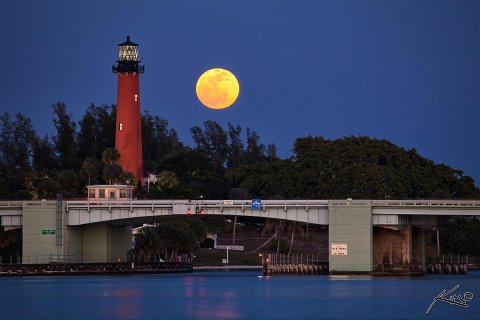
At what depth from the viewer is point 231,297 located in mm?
123938

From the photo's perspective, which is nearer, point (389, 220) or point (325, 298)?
point (325, 298)

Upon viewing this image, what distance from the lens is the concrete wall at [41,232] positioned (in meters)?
153

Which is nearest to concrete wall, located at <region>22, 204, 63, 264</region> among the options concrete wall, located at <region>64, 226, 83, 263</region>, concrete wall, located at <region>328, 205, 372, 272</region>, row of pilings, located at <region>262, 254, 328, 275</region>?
concrete wall, located at <region>64, 226, 83, 263</region>

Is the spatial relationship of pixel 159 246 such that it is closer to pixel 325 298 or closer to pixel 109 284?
pixel 109 284

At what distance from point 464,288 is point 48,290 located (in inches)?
1427

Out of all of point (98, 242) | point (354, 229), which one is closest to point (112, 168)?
point (98, 242)

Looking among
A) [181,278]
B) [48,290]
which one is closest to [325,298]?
[48,290]

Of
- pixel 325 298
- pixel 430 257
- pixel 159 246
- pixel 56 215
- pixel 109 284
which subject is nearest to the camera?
pixel 325 298

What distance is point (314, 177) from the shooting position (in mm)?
198500

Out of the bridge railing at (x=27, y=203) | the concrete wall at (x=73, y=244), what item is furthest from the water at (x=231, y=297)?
the bridge railing at (x=27, y=203)

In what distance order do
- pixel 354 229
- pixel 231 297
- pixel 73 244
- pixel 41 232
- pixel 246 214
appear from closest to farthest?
pixel 231 297 → pixel 354 229 → pixel 246 214 → pixel 41 232 → pixel 73 244
